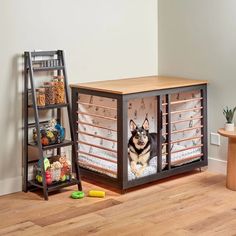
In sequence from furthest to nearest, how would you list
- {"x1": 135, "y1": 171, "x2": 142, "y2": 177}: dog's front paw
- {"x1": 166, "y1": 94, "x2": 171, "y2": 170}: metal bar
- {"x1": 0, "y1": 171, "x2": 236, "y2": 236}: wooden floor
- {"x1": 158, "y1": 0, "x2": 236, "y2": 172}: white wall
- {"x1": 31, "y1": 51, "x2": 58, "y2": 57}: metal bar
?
{"x1": 158, "y1": 0, "x2": 236, "y2": 172}: white wall, {"x1": 166, "y1": 94, "x2": 171, "y2": 170}: metal bar, {"x1": 135, "y1": 171, "x2": 142, "y2": 177}: dog's front paw, {"x1": 31, "y1": 51, "x2": 58, "y2": 57}: metal bar, {"x1": 0, "y1": 171, "x2": 236, "y2": 236}: wooden floor

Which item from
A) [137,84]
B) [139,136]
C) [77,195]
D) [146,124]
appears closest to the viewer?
[77,195]

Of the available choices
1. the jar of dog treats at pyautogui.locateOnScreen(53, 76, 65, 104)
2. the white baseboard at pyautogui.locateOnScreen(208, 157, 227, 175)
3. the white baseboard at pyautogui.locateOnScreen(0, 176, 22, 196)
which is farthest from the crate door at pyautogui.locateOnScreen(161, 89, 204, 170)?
the white baseboard at pyautogui.locateOnScreen(0, 176, 22, 196)

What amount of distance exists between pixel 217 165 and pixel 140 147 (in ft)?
2.73

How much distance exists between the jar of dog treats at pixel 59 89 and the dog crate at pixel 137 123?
206 mm

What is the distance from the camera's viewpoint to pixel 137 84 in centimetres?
423

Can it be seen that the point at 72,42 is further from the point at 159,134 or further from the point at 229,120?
the point at 229,120

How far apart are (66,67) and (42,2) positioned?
56 centimetres

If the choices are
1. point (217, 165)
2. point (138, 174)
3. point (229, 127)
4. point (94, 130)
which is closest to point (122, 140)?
point (138, 174)

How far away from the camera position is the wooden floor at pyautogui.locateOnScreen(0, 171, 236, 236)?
3262 mm

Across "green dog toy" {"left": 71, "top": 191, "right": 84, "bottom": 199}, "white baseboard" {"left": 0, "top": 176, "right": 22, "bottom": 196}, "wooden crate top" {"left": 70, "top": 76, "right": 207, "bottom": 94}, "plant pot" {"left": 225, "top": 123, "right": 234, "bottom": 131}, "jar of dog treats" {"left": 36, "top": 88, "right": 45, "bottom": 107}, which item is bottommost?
"green dog toy" {"left": 71, "top": 191, "right": 84, "bottom": 199}

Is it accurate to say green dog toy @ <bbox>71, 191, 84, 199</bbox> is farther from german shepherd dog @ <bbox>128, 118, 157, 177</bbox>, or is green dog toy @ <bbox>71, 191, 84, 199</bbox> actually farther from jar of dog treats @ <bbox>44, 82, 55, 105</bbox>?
jar of dog treats @ <bbox>44, 82, 55, 105</bbox>

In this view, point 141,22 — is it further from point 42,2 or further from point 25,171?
point 25,171

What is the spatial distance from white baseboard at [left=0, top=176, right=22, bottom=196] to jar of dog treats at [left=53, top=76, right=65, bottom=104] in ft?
2.30

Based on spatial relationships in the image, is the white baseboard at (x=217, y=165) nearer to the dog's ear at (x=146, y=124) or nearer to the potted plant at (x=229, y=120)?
the potted plant at (x=229, y=120)
